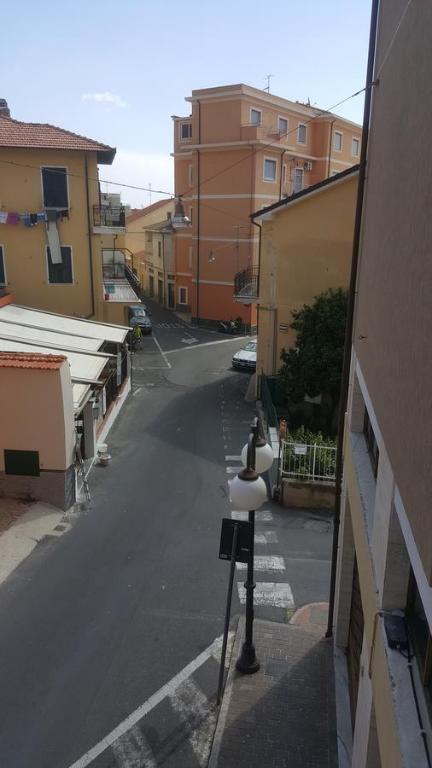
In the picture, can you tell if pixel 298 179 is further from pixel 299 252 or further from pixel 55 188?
pixel 299 252

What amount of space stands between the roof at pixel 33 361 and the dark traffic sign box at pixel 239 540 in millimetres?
5803

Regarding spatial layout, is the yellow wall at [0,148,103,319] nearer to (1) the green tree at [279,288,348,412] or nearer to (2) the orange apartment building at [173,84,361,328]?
(1) the green tree at [279,288,348,412]

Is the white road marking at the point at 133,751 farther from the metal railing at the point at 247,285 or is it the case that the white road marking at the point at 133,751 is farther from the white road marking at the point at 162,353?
the white road marking at the point at 162,353

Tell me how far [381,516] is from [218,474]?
34.4 ft

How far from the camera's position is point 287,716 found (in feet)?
23.3

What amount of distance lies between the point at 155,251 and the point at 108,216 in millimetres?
25157

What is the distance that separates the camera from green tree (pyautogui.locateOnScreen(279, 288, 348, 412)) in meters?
16.4

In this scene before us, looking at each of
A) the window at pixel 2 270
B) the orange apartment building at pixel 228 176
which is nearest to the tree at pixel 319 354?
the window at pixel 2 270

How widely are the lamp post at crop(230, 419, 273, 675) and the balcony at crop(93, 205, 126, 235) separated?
1791cm

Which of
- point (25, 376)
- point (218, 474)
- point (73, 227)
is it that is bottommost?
point (218, 474)

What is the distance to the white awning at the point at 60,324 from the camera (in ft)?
60.9

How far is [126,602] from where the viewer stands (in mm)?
9492

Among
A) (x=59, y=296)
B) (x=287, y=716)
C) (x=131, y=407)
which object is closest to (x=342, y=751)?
(x=287, y=716)

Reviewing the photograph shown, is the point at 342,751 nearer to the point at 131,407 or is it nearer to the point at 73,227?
the point at 131,407
